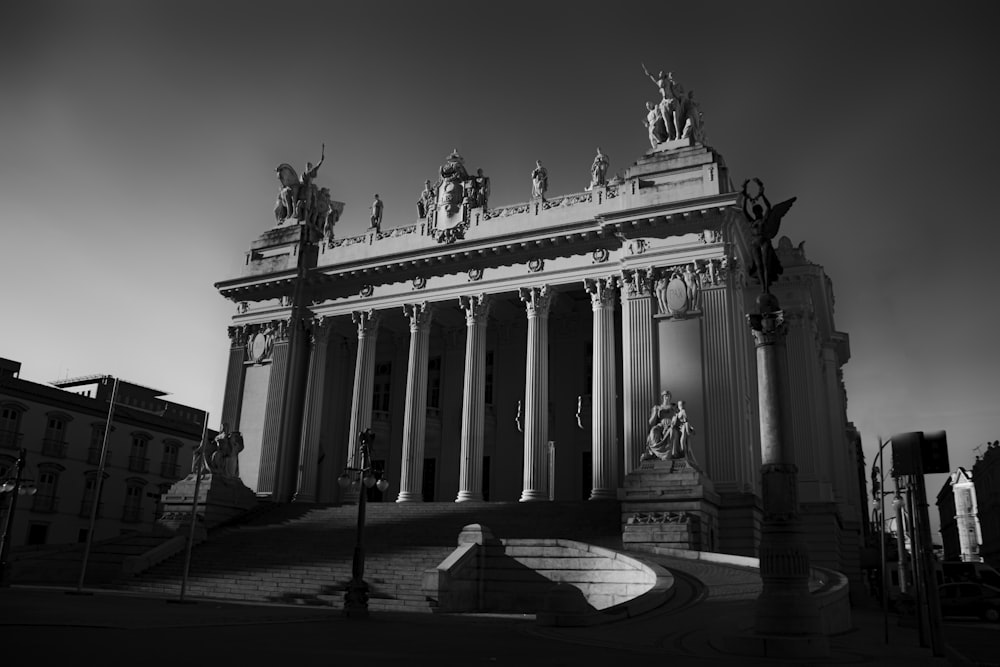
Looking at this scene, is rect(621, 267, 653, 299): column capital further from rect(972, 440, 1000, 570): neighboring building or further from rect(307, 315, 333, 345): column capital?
rect(972, 440, 1000, 570): neighboring building

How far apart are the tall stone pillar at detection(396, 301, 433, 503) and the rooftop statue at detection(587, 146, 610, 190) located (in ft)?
29.2

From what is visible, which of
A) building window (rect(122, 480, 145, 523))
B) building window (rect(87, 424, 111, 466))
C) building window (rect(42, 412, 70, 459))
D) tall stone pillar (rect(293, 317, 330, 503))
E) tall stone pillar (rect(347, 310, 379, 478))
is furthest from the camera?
building window (rect(122, 480, 145, 523))

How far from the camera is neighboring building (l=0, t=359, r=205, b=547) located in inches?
1855

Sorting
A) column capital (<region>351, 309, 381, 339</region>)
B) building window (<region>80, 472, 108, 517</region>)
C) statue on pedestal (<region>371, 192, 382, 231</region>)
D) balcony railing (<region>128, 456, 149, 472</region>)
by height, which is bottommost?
building window (<region>80, 472, 108, 517</region>)

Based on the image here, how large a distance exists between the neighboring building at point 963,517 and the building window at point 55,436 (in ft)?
287

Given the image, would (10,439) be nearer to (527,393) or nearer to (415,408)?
(415,408)

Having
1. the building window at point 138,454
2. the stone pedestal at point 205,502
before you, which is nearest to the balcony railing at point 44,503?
the building window at point 138,454

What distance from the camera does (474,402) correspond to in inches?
1332

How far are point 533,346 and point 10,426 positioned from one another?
1275 inches

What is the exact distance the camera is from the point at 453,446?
38.9 m

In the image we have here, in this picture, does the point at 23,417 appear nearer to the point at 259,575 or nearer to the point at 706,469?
the point at 259,575

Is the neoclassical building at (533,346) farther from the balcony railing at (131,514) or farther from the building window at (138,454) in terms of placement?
the balcony railing at (131,514)

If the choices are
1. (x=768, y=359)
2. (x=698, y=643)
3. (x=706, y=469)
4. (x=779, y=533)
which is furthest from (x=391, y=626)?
(x=706, y=469)

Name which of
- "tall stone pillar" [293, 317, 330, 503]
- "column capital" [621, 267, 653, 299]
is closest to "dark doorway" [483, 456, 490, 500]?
"tall stone pillar" [293, 317, 330, 503]
